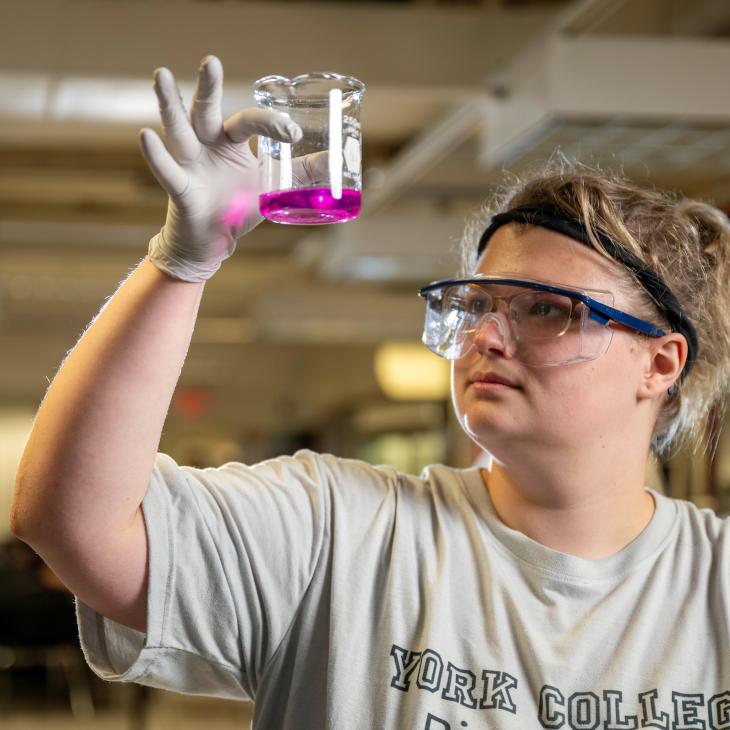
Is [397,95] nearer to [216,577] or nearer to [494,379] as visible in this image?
[494,379]

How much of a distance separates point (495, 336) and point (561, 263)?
0.13 meters

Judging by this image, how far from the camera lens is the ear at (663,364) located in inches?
61.2

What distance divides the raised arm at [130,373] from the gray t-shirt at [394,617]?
0.08 meters

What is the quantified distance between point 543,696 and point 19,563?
24.2 ft

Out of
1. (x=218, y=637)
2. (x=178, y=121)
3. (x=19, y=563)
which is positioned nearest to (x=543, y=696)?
(x=218, y=637)

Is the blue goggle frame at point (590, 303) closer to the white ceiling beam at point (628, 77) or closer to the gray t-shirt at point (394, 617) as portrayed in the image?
the gray t-shirt at point (394, 617)

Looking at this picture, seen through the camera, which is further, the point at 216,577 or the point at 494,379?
the point at 494,379

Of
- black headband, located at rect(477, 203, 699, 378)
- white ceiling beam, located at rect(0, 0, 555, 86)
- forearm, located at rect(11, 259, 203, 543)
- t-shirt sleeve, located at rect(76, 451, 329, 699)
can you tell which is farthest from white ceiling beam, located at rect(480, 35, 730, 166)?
forearm, located at rect(11, 259, 203, 543)

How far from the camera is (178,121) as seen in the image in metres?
1.14

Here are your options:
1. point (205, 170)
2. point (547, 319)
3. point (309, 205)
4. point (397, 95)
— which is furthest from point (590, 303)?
point (397, 95)

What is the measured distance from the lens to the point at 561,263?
4.95 feet

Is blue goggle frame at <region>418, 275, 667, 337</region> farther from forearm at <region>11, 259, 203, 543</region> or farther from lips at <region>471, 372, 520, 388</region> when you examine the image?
forearm at <region>11, 259, 203, 543</region>

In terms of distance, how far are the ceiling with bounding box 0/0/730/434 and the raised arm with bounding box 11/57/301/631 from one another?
43.6 inches

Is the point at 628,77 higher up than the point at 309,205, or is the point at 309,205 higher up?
the point at 628,77
